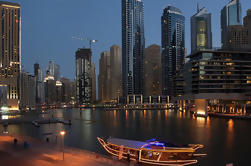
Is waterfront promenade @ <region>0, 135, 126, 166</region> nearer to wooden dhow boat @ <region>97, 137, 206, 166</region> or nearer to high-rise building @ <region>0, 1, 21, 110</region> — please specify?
wooden dhow boat @ <region>97, 137, 206, 166</region>

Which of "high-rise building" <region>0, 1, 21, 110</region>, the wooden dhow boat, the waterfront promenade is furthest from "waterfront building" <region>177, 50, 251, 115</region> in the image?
"high-rise building" <region>0, 1, 21, 110</region>

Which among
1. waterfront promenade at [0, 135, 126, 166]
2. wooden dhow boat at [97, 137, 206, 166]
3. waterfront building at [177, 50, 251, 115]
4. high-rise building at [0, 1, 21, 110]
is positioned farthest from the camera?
high-rise building at [0, 1, 21, 110]

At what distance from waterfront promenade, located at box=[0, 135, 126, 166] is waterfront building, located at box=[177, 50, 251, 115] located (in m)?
80.8

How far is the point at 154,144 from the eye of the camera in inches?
1129

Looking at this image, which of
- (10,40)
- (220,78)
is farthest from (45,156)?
(10,40)

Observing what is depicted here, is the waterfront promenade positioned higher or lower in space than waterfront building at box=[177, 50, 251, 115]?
lower

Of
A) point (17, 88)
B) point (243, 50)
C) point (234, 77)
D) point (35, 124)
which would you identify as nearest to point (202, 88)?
point (234, 77)

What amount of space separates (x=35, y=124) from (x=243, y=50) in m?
91.1

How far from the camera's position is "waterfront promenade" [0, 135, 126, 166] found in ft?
72.6

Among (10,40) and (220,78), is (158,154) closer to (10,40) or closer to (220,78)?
(220,78)

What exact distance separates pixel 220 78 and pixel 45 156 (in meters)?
90.2

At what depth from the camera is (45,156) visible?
24.7m

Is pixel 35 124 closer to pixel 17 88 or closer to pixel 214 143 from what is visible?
pixel 214 143

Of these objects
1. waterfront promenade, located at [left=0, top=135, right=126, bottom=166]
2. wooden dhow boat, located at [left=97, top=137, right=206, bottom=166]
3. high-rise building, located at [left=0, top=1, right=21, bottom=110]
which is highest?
high-rise building, located at [left=0, top=1, right=21, bottom=110]
